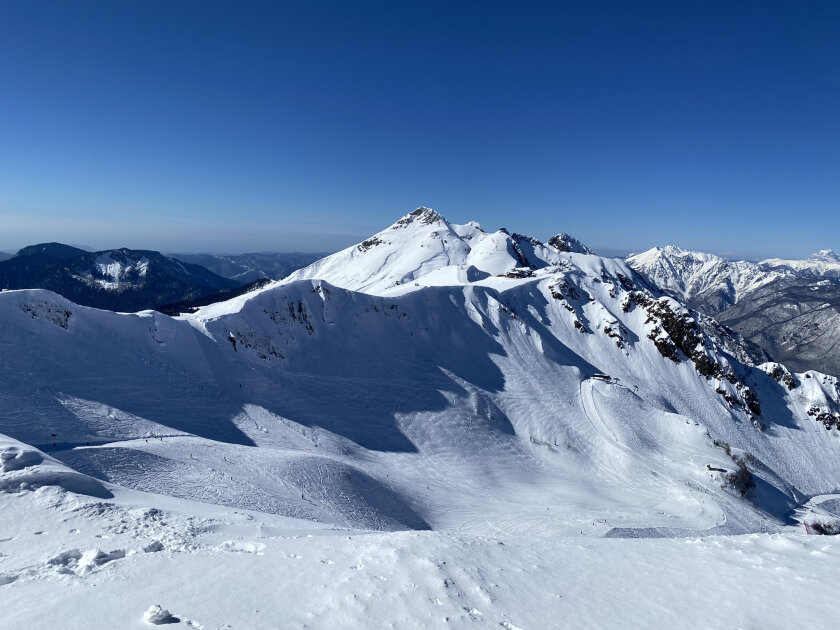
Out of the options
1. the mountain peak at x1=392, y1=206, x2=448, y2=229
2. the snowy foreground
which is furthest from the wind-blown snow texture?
the mountain peak at x1=392, y1=206, x2=448, y2=229

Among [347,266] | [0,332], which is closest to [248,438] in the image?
[0,332]

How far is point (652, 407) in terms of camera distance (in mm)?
59688

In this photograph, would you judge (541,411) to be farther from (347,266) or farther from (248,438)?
(347,266)

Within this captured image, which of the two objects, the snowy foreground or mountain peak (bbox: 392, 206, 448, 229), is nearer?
the snowy foreground

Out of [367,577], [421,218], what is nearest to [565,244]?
[421,218]

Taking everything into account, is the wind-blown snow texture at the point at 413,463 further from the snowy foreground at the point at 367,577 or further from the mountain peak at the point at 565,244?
the mountain peak at the point at 565,244

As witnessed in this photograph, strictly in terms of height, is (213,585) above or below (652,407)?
above

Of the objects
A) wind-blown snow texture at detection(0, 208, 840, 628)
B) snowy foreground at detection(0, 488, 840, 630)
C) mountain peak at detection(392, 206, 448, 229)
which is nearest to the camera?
snowy foreground at detection(0, 488, 840, 630)

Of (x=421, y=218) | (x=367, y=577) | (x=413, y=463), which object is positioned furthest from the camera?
(x=421, y=218)

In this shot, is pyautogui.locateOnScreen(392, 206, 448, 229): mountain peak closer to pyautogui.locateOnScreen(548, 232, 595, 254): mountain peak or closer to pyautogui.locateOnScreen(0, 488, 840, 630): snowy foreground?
pyautogui.locateOnScreen(548, 232, 595, 254): mountain peak

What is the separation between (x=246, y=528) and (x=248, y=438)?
2082cm

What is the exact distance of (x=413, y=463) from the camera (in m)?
38.8

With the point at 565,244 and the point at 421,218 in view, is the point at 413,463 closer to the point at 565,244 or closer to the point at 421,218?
the point at 421,218

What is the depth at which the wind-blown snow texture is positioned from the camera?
9984 mm
